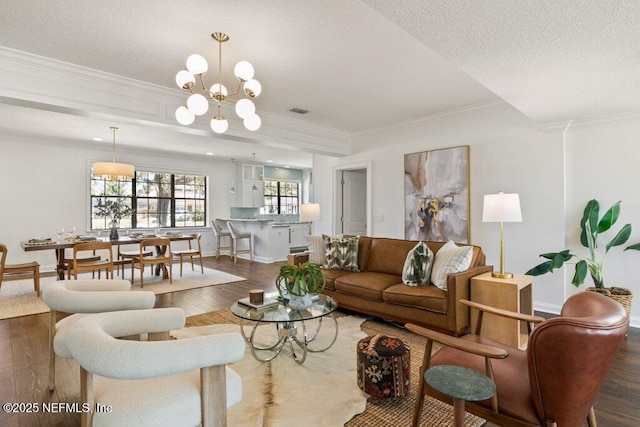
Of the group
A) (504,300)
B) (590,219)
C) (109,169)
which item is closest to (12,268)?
(109,169)

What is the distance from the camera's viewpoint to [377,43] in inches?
112

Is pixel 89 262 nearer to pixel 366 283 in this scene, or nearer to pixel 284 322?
pixel 284 322

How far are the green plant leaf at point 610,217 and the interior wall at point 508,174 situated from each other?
1.55 feet

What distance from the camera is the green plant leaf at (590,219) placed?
3574 millimetres

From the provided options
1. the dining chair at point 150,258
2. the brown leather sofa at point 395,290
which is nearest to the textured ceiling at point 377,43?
the brown leather sofa at point 395,290

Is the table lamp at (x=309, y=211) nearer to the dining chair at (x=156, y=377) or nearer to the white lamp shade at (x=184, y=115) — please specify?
the white lamp shade at (x=184, y=115)

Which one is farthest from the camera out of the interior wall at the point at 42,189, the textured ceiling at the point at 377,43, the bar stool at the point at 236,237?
the bar stool at the point at 236,237

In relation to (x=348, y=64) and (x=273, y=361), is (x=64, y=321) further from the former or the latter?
(x=348, y=64)

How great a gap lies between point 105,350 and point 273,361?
1714 millimetres

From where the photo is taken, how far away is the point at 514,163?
429cm

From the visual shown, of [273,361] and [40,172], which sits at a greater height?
[40,172]

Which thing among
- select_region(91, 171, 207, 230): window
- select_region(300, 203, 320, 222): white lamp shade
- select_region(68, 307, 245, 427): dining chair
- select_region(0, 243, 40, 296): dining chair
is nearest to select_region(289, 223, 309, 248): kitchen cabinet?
select_region(91, 171, 207, 230): window

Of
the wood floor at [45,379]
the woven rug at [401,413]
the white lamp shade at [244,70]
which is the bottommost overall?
the wood floor at [45,379]

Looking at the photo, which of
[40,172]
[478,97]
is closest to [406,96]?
[478,97]
